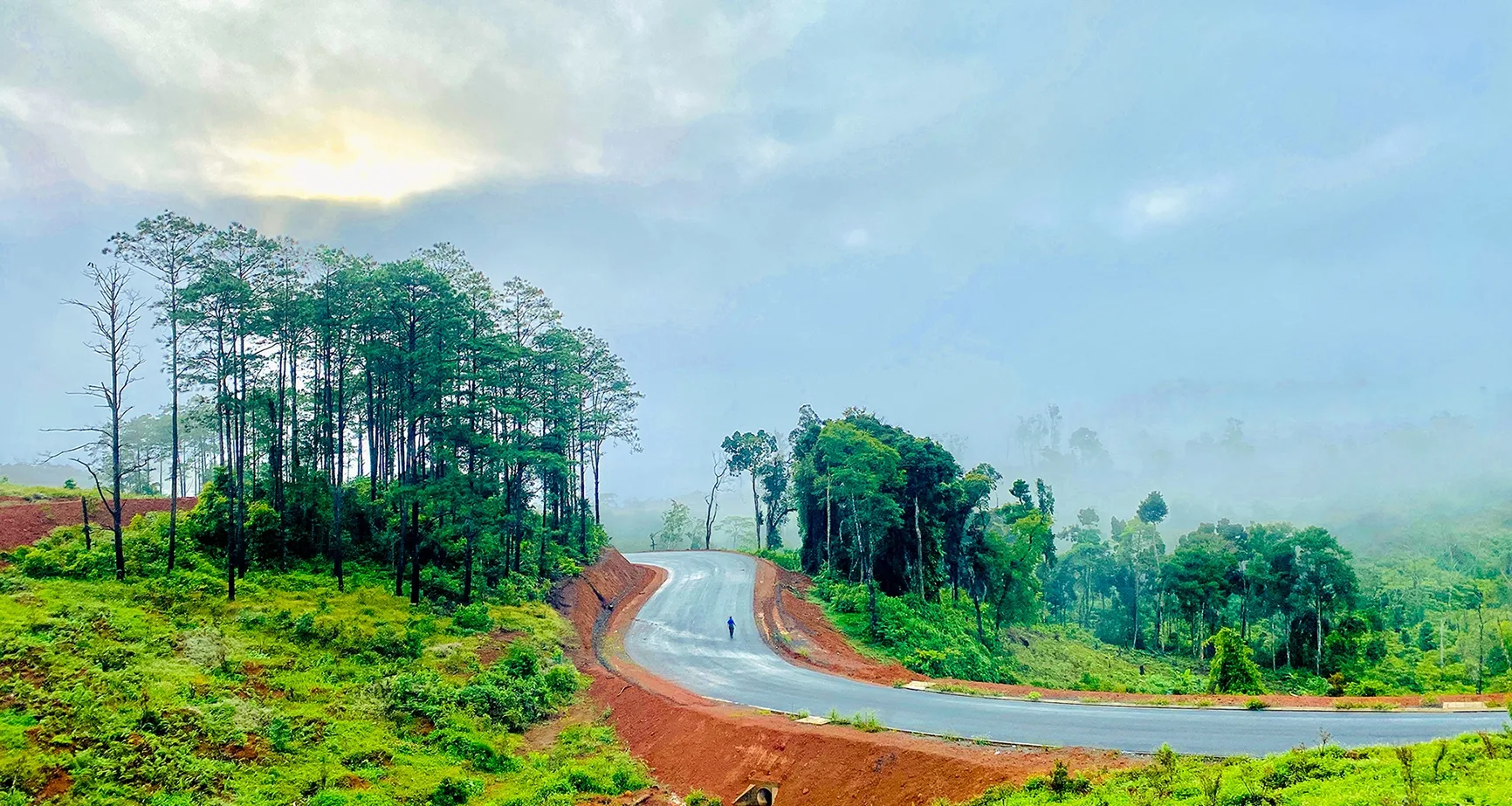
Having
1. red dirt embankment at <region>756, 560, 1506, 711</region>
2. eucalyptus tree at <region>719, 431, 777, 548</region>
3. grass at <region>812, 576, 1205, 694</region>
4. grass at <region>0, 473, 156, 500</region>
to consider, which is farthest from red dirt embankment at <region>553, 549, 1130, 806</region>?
eucalyptus tree at <region>719, 431, 777, 548</region>

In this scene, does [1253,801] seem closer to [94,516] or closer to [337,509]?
[337,509]

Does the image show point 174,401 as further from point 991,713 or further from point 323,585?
point 991,713

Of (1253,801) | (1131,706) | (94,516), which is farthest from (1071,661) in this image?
(94,516)

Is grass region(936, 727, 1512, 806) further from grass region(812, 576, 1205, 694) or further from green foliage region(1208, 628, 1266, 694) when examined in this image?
green foliage region(1208, 628, 1266, 694)

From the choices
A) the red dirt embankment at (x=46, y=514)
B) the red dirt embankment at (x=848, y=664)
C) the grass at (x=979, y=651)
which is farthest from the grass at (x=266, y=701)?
the grass at (x=979, y=651)

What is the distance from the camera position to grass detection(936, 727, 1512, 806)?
10828mm

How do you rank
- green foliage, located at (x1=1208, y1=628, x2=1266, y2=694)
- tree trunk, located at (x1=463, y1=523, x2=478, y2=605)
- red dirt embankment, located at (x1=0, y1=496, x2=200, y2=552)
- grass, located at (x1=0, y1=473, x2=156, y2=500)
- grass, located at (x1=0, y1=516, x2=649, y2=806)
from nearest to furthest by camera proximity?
grass, located at (x1=0, y1=516, x2=649, y2=806), red dirt embankment, located at (x1=0, y1=496, x2=200, y2=552), green foliage, located at (x1=1208, y1=628, x2=1266, y2=694), tree trunk, located at (x1=463, y1=523, x2=478, y2=605), grass, located at (x1=0, y1=473, x2=156, y2=500)

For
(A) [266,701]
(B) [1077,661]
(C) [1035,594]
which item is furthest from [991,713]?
(B) [1077,661]

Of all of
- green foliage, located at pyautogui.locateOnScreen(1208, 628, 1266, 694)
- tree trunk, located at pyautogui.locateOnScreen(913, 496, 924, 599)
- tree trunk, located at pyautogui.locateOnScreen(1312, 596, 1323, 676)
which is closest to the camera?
green foliage, located at pyautogui.locateOnScreen(1208, 628, 1266, 694)

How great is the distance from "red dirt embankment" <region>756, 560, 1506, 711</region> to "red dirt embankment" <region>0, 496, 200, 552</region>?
105 feet

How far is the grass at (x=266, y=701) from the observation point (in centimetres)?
1550

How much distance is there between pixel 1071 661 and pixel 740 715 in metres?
43.4

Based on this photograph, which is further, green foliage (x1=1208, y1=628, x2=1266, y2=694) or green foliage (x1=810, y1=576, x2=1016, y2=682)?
green foliage (x1=810, y1=576, x2=1016, y2=682)

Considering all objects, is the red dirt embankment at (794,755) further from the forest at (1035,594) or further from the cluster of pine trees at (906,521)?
the cluster of pine trees at (906,521)
